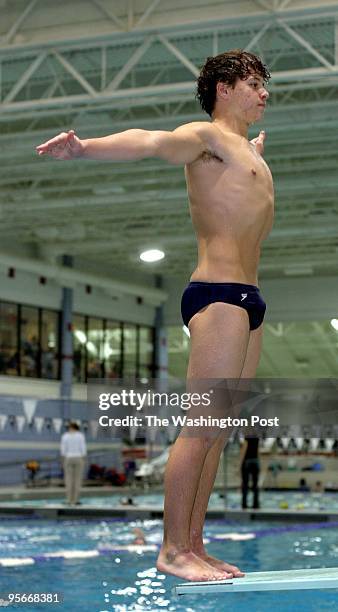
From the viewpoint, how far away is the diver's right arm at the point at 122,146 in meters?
2.99

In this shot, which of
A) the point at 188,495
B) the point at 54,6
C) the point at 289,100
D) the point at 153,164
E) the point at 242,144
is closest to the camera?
the point at 188,495

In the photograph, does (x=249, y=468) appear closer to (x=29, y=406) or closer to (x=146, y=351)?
(x=29, y=406)

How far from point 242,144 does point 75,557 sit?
367 inches

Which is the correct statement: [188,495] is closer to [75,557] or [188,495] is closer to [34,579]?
[34,579]

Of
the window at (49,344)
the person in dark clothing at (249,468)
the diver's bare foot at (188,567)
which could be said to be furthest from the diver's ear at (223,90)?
the window at (49,344)

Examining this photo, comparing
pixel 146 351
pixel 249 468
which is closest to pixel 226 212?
pixel 249 468

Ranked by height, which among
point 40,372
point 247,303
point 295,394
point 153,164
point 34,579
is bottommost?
point 34,579

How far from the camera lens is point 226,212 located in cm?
338

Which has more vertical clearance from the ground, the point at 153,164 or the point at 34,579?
the point at 153,164

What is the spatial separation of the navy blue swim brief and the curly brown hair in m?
0.72

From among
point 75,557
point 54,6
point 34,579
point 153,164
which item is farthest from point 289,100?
point 34,579

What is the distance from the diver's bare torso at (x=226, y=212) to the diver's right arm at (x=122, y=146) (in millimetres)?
181

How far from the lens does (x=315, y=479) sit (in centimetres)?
2542

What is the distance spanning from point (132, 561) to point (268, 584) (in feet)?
29.1
